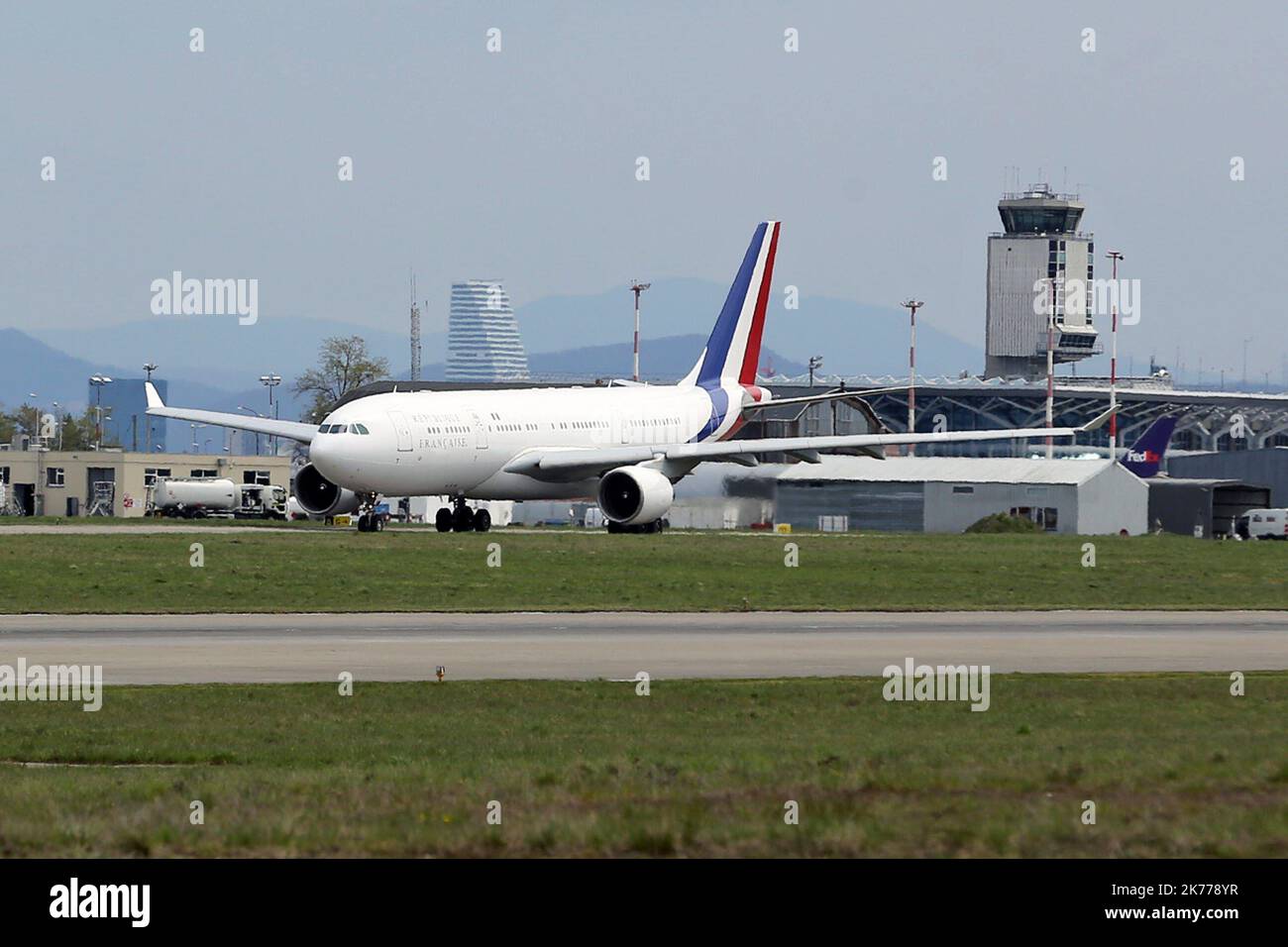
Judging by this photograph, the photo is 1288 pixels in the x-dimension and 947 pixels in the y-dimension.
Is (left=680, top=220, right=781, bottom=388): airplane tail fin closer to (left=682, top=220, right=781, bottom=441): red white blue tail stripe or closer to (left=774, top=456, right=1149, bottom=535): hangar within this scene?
(left=682, top=220, right=781, bottom=441): red white blue tail stripe

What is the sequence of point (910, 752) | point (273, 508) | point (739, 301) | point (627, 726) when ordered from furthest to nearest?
1. point (273, 508)
2. point (739, 301)
3. point (627, 726)
4. point (910, 752)

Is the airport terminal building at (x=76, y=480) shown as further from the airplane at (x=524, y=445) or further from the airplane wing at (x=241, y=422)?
the airplane at (x=524, y=445)

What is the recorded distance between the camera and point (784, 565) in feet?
179

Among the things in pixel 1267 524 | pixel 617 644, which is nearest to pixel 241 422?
pixel 617 644

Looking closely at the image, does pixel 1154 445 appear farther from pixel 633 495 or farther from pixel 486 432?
pixel 486 432

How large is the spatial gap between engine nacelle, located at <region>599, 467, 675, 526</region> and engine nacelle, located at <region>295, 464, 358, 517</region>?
9284 mm

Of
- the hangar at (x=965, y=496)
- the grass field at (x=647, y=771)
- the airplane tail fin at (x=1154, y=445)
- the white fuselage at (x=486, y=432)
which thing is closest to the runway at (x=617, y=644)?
the grass field at (x=647, y=771)

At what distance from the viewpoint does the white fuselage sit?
6238cm

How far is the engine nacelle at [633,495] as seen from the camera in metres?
66.2

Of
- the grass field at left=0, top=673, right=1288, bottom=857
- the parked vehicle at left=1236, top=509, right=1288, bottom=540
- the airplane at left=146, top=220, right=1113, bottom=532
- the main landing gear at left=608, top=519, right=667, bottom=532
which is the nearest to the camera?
the grass field at left=0, top=673, right=1288, bottom=857

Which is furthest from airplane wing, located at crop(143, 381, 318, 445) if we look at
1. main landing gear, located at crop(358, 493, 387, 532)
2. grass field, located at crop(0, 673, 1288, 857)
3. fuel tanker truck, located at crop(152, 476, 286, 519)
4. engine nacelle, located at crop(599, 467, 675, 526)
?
grass field, located at crop(0, 673, 1288, 857)

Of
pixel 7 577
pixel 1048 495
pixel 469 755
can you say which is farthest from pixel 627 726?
pixel 1048 495
